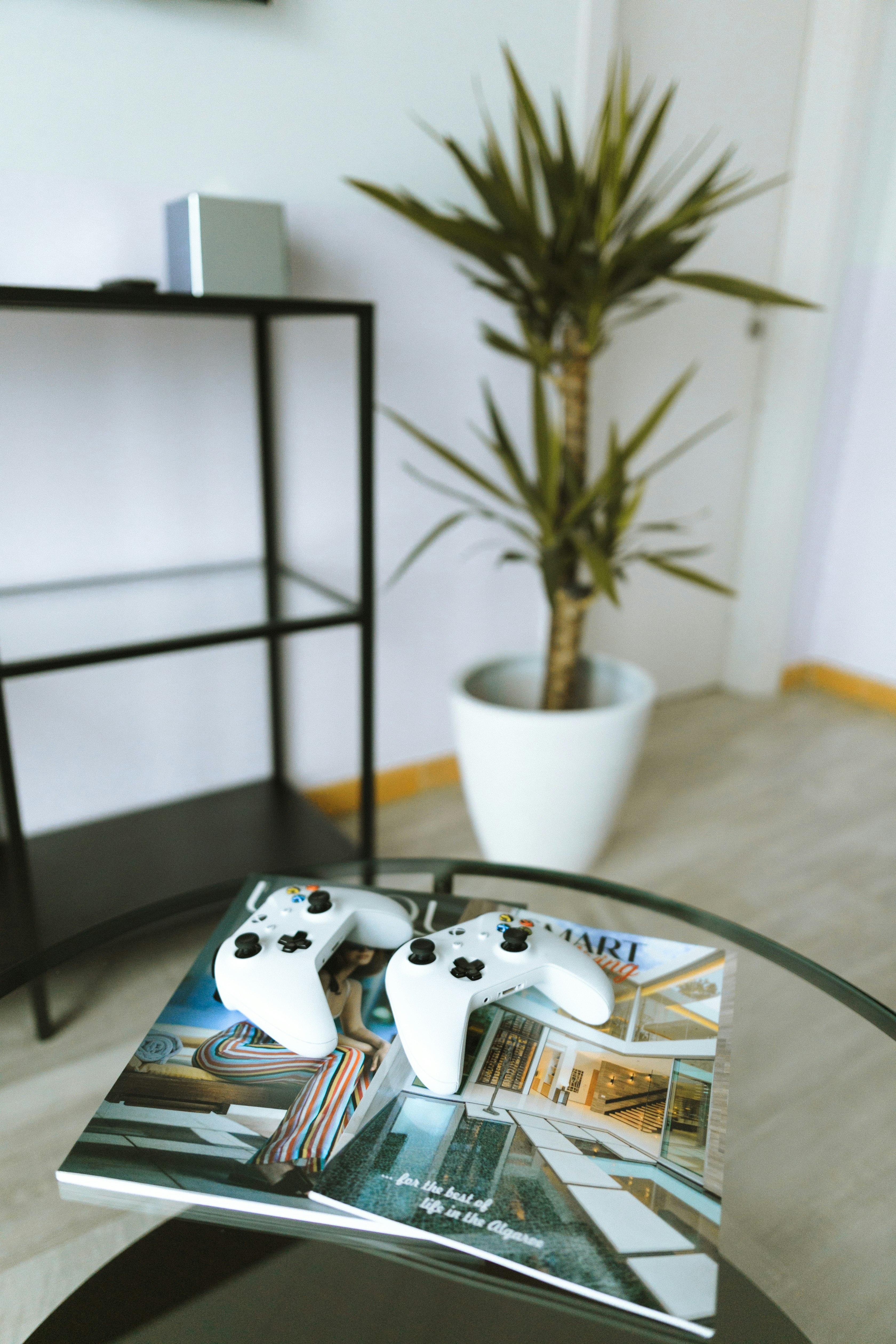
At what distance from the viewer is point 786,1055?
1345 millimetres

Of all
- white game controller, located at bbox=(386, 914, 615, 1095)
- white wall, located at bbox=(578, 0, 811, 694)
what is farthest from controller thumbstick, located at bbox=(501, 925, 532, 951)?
white wall, located at bbox=(578, 0, 811, 694)

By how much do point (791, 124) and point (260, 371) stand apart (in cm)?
161

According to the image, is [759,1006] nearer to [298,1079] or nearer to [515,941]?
[515,941]

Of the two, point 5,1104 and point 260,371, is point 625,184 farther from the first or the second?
point 5,1104

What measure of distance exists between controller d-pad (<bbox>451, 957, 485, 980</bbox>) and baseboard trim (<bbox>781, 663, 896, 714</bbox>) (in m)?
2.26

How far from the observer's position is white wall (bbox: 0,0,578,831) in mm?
1384

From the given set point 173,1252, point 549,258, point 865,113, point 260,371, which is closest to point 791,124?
point 865,113

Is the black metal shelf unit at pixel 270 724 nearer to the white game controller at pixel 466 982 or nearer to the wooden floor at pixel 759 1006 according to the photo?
the wooden floor at pixel 759 1006

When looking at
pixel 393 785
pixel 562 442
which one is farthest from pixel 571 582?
pixel 393 785

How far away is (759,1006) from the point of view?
142cm

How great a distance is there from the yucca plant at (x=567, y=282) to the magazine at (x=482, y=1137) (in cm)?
84

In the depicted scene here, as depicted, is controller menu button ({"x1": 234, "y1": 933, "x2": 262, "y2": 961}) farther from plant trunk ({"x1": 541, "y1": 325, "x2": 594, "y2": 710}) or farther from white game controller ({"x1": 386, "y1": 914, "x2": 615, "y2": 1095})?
plant trunk ({"x1": 541, "y1": 325, "x2": 594, "y2": 710})

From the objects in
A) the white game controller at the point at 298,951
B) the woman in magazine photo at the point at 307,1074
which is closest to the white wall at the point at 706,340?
the white game controller at the point at 298,951

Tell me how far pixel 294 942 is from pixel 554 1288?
340mm
